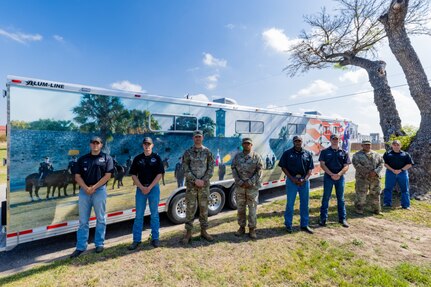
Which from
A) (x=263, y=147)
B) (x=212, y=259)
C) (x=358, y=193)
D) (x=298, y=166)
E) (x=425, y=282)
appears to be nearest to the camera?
(x=425, y=282)

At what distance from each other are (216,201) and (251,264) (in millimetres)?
2712

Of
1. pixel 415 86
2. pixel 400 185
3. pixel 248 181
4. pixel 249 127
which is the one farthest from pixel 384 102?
pixel 248 181

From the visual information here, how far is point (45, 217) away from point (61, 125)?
63.5 inches

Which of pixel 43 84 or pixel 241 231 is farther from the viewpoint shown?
pixel 241 231

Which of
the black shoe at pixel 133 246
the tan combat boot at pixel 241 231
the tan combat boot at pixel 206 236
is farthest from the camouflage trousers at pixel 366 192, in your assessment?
the black shoe at pixel 133 246

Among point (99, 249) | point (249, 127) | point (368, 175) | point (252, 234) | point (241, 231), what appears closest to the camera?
point (99, 249)

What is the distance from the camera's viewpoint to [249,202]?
4.77m

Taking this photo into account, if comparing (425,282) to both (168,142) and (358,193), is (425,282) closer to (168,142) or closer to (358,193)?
(358,193)

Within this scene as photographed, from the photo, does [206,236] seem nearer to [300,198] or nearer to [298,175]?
[300,198]

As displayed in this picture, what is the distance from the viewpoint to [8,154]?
141 inches

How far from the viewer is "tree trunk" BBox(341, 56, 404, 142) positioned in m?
9.54

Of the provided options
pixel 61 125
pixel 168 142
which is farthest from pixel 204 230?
pixel 61 125

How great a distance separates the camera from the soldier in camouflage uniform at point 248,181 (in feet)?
15.4

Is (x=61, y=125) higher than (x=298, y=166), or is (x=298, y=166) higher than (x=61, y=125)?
(x=61, y=125)
